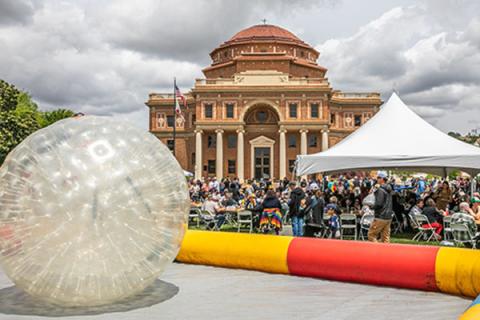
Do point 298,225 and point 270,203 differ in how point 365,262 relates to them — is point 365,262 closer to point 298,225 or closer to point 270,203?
point 270,203

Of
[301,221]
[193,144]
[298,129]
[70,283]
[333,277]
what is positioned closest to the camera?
Answer: [70,283]

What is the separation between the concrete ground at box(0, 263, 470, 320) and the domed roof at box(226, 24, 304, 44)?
51.7 m

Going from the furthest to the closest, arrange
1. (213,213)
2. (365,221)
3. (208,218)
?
(213,213), (208,218), (365,221)

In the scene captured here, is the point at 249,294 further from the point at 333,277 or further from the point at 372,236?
the point at 372,236

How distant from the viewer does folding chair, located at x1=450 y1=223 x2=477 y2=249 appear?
1005 centimetres

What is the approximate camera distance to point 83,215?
5.18 m

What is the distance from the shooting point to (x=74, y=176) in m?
5.28

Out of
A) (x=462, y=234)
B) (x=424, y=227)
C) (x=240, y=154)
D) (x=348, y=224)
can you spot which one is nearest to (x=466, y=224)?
(x=462, y=234)

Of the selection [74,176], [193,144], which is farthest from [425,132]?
[193,144]

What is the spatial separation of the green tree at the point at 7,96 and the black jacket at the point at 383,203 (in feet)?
118

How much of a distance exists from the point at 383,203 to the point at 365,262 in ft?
9.65

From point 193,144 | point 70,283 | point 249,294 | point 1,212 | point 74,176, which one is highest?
point 193,144

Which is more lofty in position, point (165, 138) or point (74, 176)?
point (165, 138)

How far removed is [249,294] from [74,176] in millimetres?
3063
